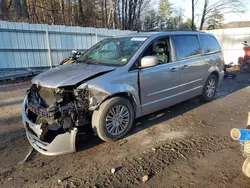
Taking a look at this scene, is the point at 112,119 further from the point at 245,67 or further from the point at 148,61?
the point at 245,67

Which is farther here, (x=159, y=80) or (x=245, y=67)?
(x=245, y=67)

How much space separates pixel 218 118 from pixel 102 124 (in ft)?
9.13

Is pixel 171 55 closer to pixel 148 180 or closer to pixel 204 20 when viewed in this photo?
pixel 148 180

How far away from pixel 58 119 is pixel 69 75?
0.74 m

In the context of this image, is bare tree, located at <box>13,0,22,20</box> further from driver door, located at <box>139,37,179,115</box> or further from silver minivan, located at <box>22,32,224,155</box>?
driver door, located at <box>139,37,179,115</box>

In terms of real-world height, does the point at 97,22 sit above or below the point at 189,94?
above

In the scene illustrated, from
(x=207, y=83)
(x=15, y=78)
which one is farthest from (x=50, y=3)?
(x=207, y=83)

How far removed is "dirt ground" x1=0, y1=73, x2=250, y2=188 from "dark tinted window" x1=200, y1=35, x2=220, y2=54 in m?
1.82

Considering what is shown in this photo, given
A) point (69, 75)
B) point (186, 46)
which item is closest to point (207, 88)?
point (186, 46)

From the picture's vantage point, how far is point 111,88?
329 cm

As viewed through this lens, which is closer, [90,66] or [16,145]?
[16,145]

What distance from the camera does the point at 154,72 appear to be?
154 inches

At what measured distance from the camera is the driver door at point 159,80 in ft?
12.6

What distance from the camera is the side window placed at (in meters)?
4.07
